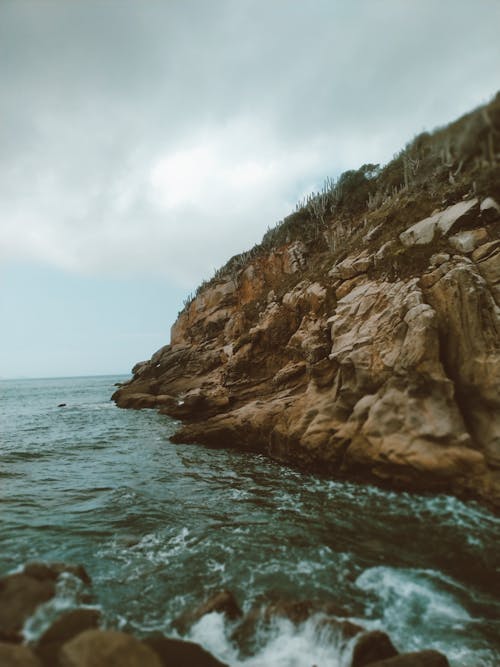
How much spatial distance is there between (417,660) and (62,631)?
5354mm

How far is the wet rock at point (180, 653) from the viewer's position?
5.30 metres

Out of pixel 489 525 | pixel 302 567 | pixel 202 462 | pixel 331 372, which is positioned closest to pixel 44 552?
pixel 302 567

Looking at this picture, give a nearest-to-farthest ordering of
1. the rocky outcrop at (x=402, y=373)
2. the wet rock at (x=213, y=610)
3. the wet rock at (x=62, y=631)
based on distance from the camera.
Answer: the wet rock at (x=62, y=631) < the wet rock at (x=213, y=610) < the rocky outcrop at (x=402, y=373)

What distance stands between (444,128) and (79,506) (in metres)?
14.6

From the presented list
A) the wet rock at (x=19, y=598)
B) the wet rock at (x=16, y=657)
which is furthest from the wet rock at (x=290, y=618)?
the wet rock at (x=19, y=598)

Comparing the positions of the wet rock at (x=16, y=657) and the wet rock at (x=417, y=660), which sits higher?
the wet rock at (x=16, y=657)

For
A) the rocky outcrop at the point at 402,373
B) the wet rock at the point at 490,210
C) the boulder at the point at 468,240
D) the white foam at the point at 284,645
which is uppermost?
the wet rock at the point at 490,210

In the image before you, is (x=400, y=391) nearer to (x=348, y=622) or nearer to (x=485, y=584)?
(x=485, y=584)

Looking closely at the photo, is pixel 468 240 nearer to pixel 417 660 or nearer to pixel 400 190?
pixel 417 660

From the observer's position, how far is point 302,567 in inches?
323

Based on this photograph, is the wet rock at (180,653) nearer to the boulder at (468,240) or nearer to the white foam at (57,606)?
the white foam at (57,606)

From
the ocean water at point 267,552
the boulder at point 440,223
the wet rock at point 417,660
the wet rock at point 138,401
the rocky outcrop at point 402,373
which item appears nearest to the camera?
the wet rock at point 417,660

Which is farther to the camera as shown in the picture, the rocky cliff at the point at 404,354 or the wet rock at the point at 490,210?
the wet rock at the point at 490,210

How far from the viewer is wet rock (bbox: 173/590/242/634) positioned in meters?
6.43
